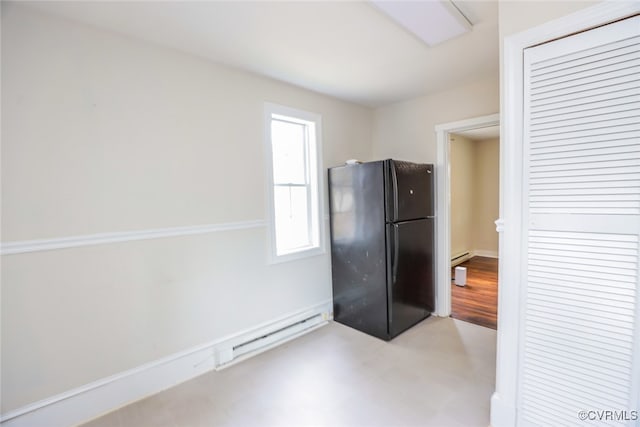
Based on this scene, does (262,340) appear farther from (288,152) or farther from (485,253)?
(485,253)

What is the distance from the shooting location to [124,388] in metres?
1.96

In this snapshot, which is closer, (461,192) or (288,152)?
(288,152)

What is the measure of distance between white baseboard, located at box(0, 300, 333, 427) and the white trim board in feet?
2.92

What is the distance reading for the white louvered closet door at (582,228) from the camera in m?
1.27

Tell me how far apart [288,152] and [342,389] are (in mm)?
2154

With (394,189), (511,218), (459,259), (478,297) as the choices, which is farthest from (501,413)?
(459,259)

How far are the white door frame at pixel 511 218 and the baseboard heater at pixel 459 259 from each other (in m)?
Answer: 4.14

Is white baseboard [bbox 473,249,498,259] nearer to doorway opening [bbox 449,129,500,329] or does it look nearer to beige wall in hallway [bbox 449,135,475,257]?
doorway opening [bbox 449,129,500,329]

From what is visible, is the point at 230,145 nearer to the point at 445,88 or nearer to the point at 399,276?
the point at 399,276

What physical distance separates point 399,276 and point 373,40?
2.00 metres

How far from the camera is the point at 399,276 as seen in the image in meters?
2.81

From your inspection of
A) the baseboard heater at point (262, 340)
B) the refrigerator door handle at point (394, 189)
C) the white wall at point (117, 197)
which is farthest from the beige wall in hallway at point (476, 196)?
the white wall at point (117, 197)

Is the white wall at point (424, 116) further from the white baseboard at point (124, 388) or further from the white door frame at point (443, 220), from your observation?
the white baseboard at point (124, 388)

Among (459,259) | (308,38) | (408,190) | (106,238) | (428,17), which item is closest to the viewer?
(428,17)
